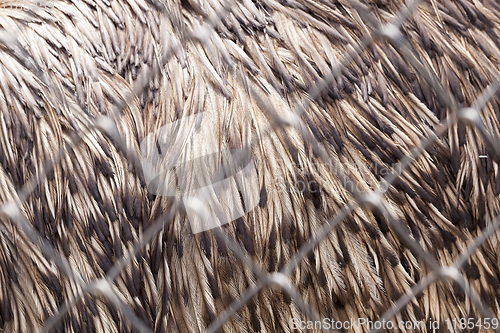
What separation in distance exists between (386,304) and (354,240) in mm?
122

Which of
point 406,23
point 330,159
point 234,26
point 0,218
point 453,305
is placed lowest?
point 0,218

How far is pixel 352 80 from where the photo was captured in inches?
29.7

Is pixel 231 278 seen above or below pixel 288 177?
below

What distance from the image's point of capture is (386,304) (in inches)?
29.4

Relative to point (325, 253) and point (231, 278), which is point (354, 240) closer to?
point (325, 253)

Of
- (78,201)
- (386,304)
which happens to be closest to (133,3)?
(78,201)

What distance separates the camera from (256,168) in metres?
0.74

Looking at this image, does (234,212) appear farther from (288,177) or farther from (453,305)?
(453,305)

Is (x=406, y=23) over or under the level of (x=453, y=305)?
over

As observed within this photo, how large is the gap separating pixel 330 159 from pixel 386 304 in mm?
261

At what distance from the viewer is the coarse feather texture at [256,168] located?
737 mm

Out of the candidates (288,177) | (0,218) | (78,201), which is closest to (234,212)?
(288,177)

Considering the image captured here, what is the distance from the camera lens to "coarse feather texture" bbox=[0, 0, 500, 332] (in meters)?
0.74

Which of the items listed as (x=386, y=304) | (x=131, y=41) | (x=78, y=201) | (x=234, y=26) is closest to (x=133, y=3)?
(x=131, y=41)
